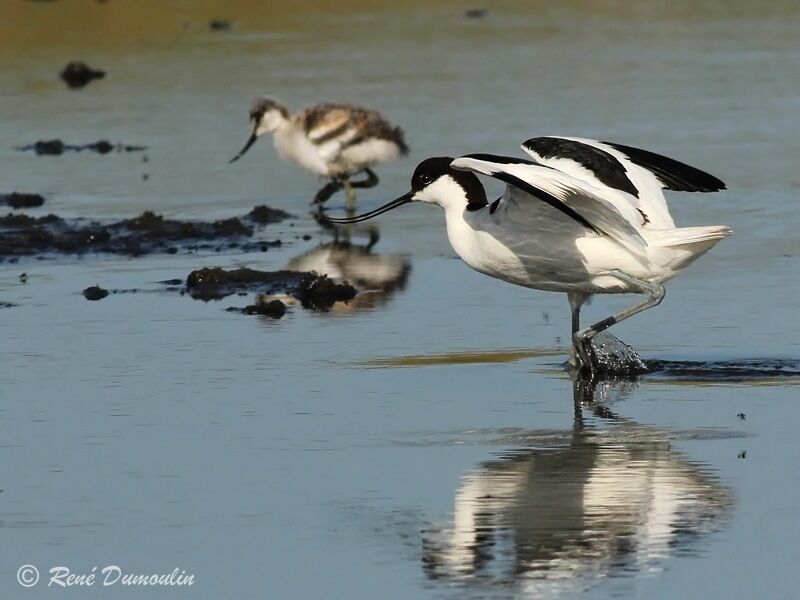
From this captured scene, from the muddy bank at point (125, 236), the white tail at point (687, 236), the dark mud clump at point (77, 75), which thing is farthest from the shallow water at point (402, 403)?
the dark mud clump at point (77, 75)

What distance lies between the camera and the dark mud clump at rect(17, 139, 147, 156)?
1783cm

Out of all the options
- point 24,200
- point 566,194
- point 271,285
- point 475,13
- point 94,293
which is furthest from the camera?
point 475,13

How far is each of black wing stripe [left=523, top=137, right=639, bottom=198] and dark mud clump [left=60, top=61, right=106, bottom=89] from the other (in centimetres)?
1329

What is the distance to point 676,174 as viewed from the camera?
32.4ft

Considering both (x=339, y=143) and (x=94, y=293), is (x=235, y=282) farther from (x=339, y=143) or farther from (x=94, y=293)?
(x=339, y=143)

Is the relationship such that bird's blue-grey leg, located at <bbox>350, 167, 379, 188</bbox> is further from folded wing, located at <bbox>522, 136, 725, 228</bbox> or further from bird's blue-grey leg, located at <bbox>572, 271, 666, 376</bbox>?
bird's blue-grey leg, located at <bbox>572, 271, 666, 376</bbox>

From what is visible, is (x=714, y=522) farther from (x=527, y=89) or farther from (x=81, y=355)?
(x=527, y=89)

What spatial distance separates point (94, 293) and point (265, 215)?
2.96 meters

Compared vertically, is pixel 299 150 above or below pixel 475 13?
below

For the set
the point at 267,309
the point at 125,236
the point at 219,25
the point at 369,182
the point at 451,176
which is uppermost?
the point at 219,25

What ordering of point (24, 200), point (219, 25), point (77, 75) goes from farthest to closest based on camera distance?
point (219, 25)
point (77, 75)
point (24, 200)

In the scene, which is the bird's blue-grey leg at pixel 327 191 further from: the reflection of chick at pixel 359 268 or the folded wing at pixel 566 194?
the folded wing at pixel 566 194

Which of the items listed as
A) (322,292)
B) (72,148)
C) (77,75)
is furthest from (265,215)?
(77,75)

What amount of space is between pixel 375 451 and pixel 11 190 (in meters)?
8.69
